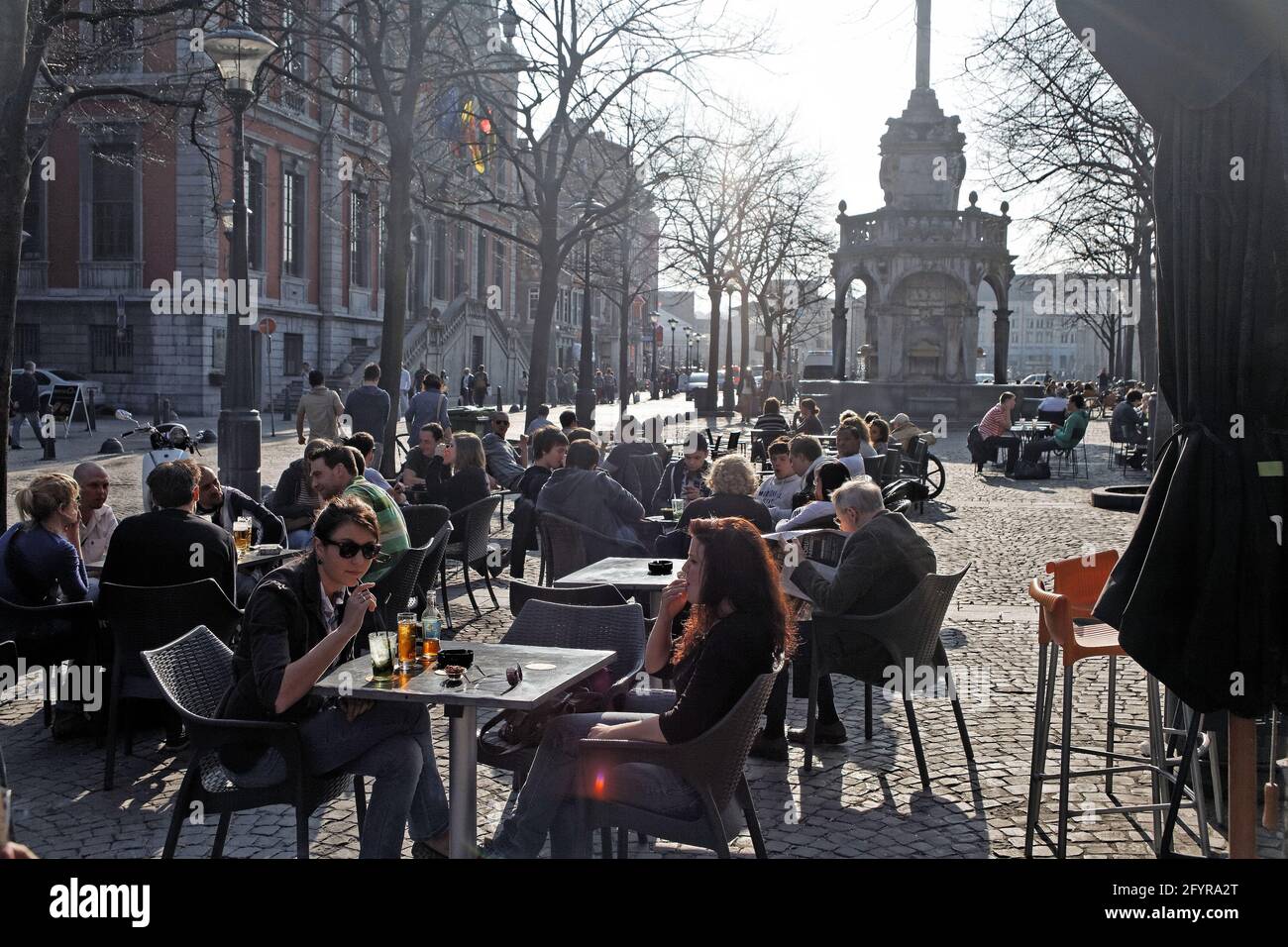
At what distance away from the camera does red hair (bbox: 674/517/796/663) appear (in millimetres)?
4309

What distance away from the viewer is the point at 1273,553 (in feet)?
13.9

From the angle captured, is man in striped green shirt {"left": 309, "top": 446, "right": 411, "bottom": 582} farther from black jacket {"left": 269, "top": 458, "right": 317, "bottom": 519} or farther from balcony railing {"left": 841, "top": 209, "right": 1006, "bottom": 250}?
balcony railing {"left": 841, "top": 209, "right": 1006, "bottom": 250}

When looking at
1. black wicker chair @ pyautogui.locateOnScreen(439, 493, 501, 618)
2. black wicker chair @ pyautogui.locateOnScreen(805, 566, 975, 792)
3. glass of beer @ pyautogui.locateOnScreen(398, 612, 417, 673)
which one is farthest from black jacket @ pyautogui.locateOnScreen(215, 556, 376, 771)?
black wicker chair @ pyautogui.locateOnScreen(439, 493, 501, 618)

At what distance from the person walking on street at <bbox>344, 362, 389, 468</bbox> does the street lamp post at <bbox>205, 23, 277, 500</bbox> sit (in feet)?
7.58

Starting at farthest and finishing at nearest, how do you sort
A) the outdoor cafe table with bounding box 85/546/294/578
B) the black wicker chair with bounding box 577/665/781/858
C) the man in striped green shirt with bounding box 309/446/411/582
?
the man in striped green shirt with bounding box 309/446/411/582
the outdoor cafe table with bounding box 85/546/294/578
the black wicker chair with bounding box 577/665/781/858

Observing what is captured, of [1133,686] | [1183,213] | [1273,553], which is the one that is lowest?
[1133,686]

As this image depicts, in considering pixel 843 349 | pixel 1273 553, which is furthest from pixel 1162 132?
pixel 843 349

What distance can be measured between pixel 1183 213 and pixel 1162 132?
1.04 ft

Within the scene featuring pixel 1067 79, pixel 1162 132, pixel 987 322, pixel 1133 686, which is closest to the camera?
pixel 1162 132

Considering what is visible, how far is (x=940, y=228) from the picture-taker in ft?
114

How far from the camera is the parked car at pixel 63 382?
98.4ft
